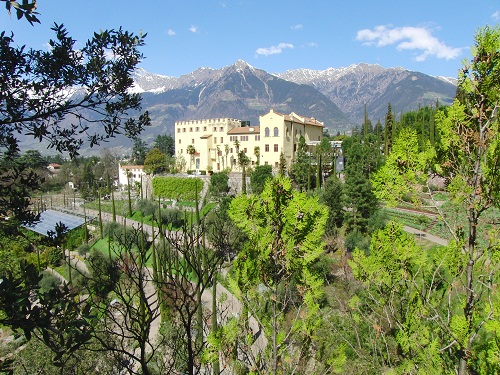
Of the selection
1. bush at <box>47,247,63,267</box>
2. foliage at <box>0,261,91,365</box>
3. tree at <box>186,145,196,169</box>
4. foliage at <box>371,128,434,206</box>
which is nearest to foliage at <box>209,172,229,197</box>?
tree at <box>186,145,196,169</box>

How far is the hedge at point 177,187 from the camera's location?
47406mm

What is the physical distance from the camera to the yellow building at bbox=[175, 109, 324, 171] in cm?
4769

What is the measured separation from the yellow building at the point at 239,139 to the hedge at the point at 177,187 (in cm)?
540

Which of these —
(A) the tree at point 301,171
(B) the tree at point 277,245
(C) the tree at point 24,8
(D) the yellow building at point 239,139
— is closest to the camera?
(C) the tree at point 24,8

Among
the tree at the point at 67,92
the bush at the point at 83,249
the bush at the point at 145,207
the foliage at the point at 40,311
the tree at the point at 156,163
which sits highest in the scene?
the tree at the point at 67,92

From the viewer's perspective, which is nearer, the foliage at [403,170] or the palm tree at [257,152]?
the foliage at [403,170]

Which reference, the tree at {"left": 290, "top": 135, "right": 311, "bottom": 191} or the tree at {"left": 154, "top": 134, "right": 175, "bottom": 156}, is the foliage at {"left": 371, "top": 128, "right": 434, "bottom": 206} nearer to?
the tree at {"left": 290, "top": 135, "right": 311, "bottom": 191}

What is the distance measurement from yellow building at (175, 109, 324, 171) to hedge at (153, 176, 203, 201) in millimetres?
5396

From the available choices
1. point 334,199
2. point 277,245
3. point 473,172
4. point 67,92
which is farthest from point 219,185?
point 67,92

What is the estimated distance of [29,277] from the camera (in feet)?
9.41

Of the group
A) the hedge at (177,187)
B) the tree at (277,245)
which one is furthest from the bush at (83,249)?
the tree at (277,245)

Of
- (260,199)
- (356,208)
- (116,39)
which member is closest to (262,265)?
(260,199)

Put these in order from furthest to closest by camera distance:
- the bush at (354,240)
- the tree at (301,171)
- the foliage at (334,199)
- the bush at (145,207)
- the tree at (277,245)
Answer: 1. the bush at (145,207)
2. the tree at (301,171)
3. the foliage at (334,199)
4. the bush at (354,240)
5. the tree at (277,245)

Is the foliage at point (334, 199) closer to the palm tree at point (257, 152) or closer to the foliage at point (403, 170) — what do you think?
the palm tree at point (257, 152)
